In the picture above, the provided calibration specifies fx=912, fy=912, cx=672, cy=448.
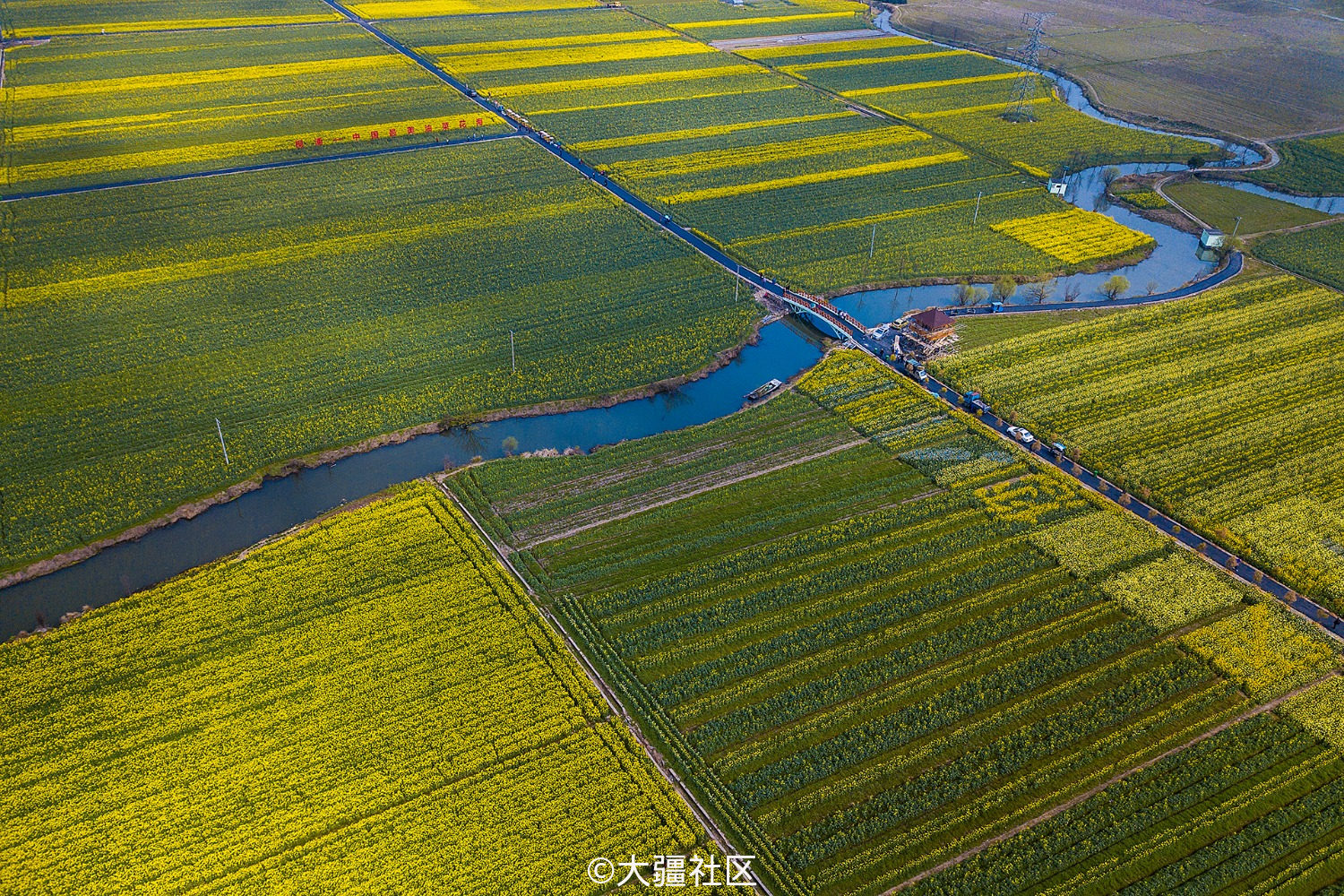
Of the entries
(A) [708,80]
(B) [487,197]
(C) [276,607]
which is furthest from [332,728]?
(A) [708,80]

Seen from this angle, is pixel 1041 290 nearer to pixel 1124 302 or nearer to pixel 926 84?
pixel 1124 302

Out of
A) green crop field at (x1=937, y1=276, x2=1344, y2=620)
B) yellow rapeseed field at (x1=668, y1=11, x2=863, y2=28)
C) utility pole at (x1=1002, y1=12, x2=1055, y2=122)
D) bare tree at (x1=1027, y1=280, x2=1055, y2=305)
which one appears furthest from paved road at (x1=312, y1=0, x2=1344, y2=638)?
yellow rapeseed field at (x1=668, y1=11, x2=863, y2=28)

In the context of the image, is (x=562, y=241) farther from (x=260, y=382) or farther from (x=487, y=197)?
(x=260, y=382)

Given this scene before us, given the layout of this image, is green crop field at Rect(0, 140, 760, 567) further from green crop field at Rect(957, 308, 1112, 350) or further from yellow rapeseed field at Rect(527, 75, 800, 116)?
yellow rapeseed field at Rect(527, 75, 800, 116)

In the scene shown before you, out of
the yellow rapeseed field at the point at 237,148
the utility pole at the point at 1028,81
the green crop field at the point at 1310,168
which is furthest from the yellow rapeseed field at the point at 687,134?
the green crop field at the point at 1310,168

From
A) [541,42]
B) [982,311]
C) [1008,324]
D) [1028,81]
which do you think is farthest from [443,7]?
[1008,324]

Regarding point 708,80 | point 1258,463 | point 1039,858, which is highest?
point 708,80

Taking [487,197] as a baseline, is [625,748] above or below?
below
